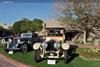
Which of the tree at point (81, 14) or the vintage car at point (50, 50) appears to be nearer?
the vintage car at point (50, 50)

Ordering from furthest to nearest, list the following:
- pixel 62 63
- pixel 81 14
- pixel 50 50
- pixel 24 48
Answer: pixel 81 14 → pixel 24 48 → pixel 50 50 → pixel 62 63

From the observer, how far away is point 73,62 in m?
21.0

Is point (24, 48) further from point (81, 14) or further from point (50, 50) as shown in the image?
point (81, 14)

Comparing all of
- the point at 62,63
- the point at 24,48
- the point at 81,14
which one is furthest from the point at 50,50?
the point at 81,14

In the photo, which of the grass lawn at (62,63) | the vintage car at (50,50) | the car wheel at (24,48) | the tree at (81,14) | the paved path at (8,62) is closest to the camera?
the grass lawn at (62,63)

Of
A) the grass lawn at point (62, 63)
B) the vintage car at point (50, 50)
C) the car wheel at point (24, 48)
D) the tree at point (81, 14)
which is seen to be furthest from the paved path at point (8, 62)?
the tree at point (81, 14)

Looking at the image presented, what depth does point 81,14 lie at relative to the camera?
36406mm

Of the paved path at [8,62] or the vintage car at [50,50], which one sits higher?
the vintage car at [50,50]

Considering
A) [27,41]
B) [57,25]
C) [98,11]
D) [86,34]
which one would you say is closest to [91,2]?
[98,11]

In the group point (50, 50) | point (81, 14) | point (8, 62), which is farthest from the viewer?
point (81, 14)

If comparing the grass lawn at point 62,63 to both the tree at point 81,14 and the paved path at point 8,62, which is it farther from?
the tree at point 81,14

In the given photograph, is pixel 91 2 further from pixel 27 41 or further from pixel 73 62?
pixel 73 62

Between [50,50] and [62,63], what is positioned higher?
[50,50]

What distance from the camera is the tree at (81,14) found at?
3625cm
